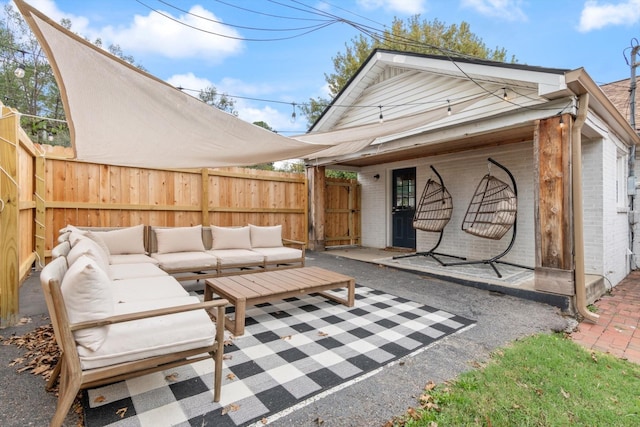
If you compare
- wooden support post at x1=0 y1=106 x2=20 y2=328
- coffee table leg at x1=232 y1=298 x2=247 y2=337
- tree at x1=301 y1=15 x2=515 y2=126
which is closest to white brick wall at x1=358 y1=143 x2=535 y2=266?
coffee table leg at x1=232 y1=298 x2=247 y2=337

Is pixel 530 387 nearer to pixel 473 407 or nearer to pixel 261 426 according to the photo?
pixel 473 407

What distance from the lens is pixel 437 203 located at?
6.30 m

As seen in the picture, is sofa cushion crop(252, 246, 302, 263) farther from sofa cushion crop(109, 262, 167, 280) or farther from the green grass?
the green grass

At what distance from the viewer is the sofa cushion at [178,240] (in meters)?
4.37

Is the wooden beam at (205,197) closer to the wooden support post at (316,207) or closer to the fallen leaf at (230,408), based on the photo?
the wooden support post at (316,207)

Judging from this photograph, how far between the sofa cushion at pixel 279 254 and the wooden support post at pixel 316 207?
2.43 metres

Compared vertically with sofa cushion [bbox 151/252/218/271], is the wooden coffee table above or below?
below

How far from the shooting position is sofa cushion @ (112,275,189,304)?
2.28 m

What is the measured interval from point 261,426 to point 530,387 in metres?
1.73

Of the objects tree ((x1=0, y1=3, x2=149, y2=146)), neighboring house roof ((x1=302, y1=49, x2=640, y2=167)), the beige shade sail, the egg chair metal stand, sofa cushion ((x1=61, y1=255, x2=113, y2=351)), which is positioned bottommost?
sofa cushion ((x1=61, y1=255, x2=113, y2=351))

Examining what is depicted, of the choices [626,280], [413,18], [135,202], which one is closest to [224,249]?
[135,202]

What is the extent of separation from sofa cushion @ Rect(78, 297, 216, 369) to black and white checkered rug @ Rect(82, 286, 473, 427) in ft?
1.06

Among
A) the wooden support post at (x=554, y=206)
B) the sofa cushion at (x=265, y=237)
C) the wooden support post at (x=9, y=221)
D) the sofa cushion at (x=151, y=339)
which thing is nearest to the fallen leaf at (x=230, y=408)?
the sofa cushion at (x=151, y=339)

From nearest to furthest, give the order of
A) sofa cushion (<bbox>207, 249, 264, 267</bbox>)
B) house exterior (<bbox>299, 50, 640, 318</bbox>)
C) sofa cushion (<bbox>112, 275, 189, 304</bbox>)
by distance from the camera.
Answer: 1. sofa cushion (<bbox>112, 275, 189, 304</bbox>)
2. house exterior (<bbox>299, 50, 640, 318</bbox>)
3. sofa cushion (<bbox>207, 249, 264, 267</bbox>)
